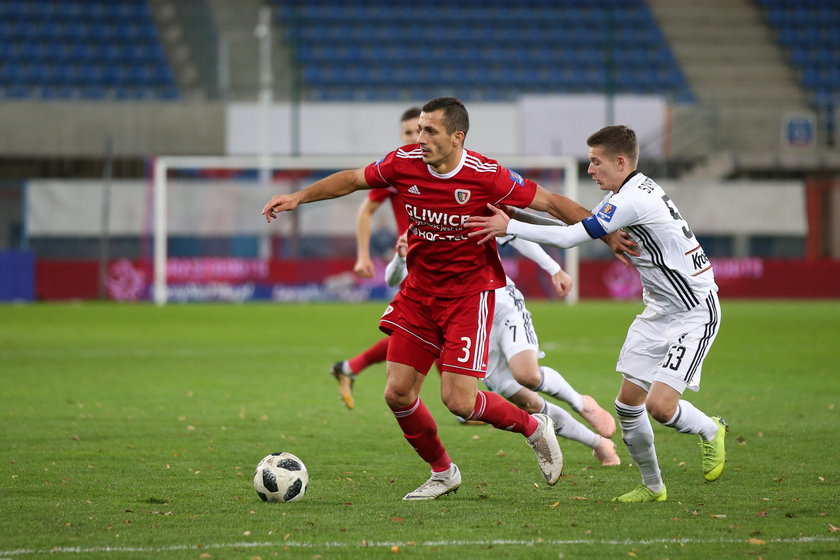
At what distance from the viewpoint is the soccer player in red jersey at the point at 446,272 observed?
584 centimetres

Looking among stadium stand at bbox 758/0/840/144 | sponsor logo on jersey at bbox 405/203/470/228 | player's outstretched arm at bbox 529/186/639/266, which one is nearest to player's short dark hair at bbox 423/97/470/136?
sponsor logo on jersey at bbox 405/203/470/228

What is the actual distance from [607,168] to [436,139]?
34.9 inches

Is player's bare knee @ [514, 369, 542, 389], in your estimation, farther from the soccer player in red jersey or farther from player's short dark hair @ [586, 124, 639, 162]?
player's short dark hair @ [586, 124, 639, 162]

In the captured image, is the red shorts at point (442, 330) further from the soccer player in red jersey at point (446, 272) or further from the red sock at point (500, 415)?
the red sock at point (500, 415)

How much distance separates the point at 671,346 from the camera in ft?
19.5

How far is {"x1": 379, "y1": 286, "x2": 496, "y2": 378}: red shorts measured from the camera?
589 centimetres

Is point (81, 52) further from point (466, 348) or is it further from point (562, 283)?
point (466, 348)

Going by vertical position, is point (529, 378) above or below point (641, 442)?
above

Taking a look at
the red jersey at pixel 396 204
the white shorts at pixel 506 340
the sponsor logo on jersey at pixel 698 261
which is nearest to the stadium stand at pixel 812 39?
the red jersey at pixel 396 204

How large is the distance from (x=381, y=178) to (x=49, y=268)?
20765 millimetres

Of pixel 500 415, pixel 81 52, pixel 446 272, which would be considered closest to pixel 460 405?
pixel 500 415

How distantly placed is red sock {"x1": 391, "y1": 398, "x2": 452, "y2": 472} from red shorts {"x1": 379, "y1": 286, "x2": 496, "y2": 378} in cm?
22

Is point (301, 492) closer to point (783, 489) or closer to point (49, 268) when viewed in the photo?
point (783, 489)

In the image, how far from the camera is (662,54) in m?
33.3
